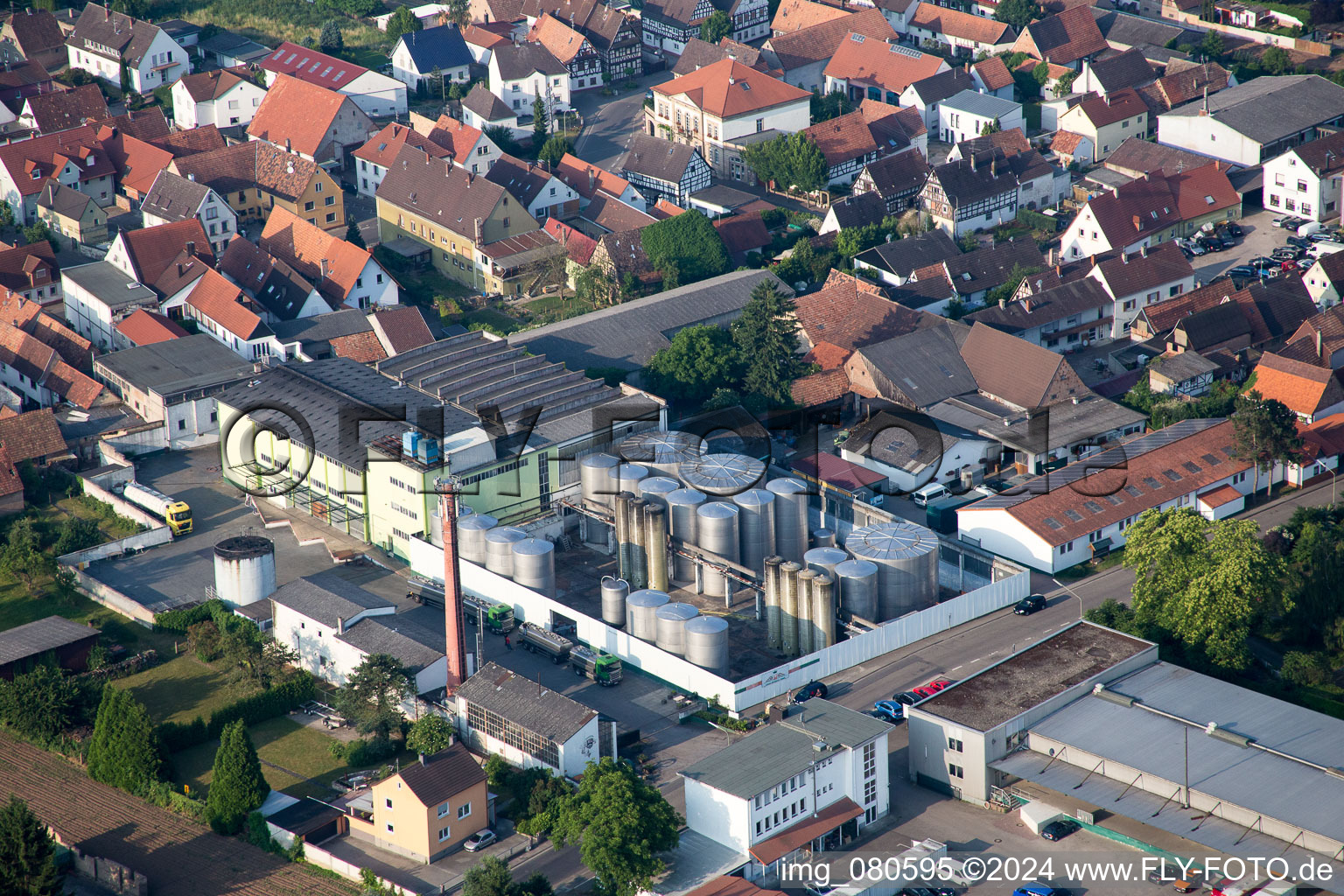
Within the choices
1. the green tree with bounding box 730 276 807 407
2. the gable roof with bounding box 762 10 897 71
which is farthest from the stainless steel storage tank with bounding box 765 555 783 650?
the gable roof with bounding box 762 10 897 71

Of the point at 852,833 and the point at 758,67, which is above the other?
the point at 758,67

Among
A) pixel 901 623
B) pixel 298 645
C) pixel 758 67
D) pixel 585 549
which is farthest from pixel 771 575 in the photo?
pixel 758 67

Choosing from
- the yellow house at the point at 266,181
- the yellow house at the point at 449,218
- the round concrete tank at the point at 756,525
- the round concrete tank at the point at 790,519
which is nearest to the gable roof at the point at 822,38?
the yellow house at the point at 449,218

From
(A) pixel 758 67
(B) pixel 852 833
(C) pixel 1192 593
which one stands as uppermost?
(A) pixel 758 67

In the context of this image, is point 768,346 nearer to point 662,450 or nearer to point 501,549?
point 662,450

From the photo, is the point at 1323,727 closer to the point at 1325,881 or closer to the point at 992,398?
the point at 1325,881

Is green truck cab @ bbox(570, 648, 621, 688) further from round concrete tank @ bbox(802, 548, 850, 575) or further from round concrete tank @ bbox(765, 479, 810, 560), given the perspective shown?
round concrete tank @ bbox(765, 479, 810, 560)

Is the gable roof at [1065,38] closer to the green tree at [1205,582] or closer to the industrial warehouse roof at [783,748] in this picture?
the green tree at [1205,582]
